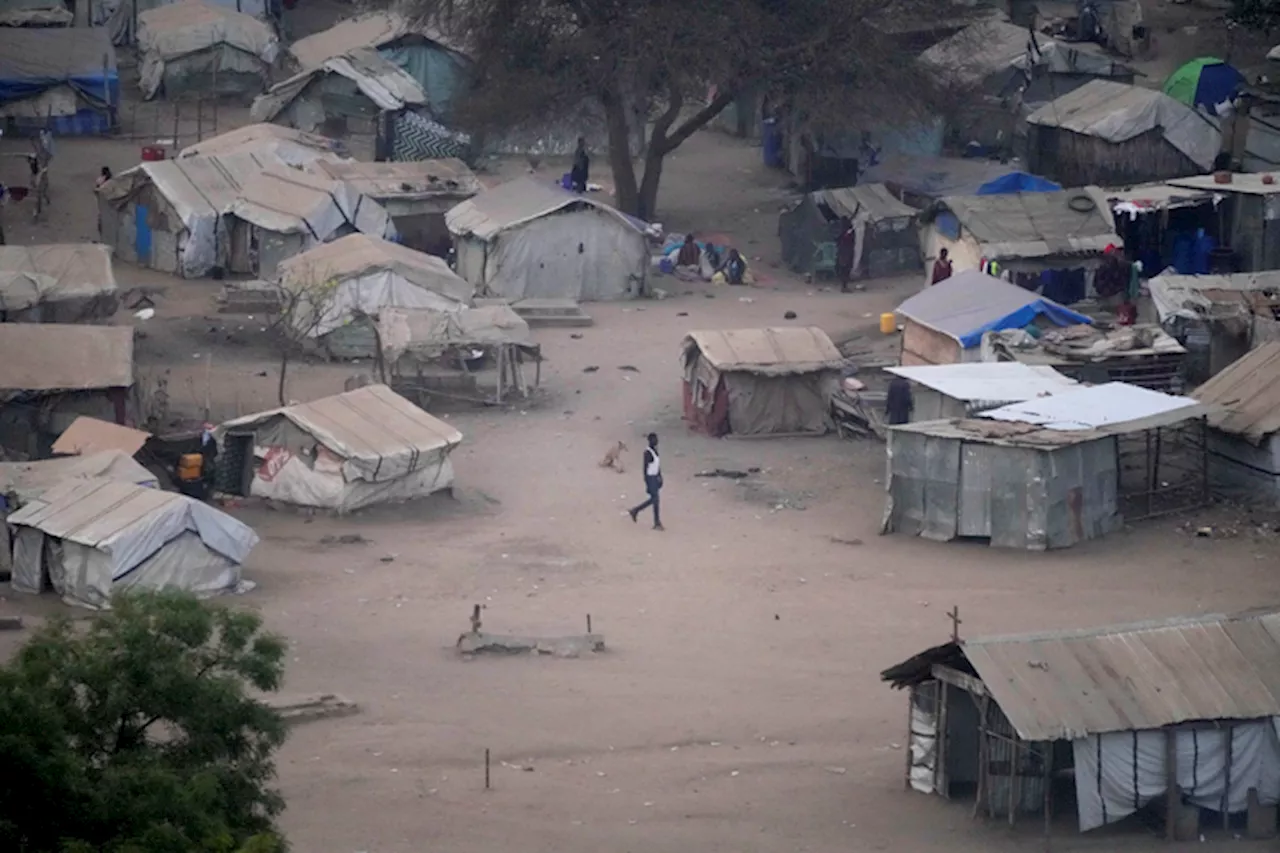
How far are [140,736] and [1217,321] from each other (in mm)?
18236

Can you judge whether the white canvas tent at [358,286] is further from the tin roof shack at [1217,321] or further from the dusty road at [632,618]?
the tin roof shack at [1217,321]

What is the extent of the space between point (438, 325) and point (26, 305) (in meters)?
5.24

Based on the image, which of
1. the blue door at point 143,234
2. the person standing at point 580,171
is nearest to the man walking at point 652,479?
the blue door at point 143,234

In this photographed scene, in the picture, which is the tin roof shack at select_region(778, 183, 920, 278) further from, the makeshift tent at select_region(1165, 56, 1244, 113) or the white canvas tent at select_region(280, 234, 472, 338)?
the makeshift tent at select_region(1165, 56, 1244, 113)

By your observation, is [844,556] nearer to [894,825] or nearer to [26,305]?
[894,825]

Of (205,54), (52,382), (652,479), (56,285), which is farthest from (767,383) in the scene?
(205,54)

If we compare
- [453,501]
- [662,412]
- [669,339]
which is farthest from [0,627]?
[669,339]

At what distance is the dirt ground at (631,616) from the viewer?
1675 centimetres

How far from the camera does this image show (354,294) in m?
30.8

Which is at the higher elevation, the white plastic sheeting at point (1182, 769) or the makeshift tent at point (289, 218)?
the makeshift tent at point (289, 218)

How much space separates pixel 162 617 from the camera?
13.4 m

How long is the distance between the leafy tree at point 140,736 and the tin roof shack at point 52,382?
11576 mm

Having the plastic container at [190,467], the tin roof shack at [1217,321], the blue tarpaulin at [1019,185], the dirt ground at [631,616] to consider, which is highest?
the blue tarpaulin at [1019,185]

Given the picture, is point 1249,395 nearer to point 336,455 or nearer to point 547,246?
point 336,455
